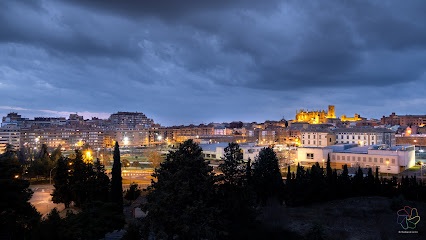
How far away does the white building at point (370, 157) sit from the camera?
3424 centimetres

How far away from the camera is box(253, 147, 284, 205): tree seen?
20269mm

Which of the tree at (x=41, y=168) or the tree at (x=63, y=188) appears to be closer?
the tree at (x=63, y=188)

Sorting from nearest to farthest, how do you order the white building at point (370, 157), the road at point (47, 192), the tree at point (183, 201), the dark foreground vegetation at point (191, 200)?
the tree at point (183, 201) → the dark foreground vegetation at point (191, 200) → the road at point (47, 192) → the white building at point (370, 157)

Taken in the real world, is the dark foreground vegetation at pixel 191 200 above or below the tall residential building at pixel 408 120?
below

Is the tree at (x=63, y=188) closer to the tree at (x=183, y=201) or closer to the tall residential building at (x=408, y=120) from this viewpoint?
the tree at (x=183, y=201)

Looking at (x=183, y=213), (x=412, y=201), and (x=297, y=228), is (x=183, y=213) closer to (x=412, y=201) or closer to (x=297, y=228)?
(x=297, y=228)

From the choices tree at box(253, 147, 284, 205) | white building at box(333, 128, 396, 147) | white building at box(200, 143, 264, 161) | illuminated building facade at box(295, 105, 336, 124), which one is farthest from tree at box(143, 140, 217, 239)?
illuminated building facade at box(295, 105, 336, 124)

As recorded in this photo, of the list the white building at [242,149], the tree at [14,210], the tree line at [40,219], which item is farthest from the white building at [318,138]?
the tree at [14,210]

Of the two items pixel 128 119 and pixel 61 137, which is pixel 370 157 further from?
pixel 128 119

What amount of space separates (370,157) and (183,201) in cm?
3223

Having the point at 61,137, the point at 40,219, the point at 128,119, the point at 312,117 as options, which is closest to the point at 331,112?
the point at 312,117

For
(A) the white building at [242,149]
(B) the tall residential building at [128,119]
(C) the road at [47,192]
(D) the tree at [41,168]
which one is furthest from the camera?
(B) the tall residential building at [128,119]

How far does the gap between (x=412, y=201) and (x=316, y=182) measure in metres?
5.71

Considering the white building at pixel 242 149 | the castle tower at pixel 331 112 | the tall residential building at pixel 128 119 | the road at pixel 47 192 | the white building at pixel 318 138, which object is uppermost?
the castle tower at pixel 331 112
